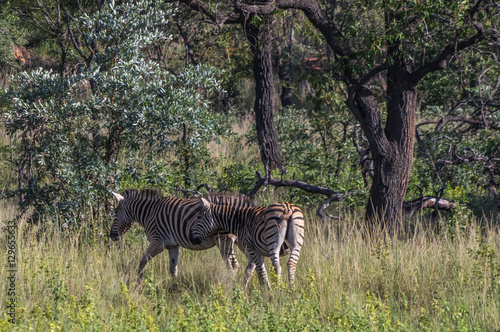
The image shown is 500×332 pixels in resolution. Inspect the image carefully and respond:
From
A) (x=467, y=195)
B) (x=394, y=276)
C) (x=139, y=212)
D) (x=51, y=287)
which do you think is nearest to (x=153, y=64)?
(x=139, y=212)

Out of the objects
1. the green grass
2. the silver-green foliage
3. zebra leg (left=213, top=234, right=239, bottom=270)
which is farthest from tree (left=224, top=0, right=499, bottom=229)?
zebra leg (left=213, top=234, right=239, bottom=270)

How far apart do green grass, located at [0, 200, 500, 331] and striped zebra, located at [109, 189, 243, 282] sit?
23 centimetres

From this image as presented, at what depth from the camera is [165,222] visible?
21.8ft

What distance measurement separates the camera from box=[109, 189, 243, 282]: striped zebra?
644 cm

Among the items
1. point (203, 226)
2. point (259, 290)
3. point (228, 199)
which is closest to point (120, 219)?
point (203, 226)

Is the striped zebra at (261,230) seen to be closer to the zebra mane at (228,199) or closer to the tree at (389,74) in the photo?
the zebra mane at (228,199)

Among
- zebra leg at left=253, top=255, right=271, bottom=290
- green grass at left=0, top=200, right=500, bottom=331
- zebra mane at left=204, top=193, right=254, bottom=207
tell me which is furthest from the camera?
zebra mane at left=204, top=193, right=254, bottom=207

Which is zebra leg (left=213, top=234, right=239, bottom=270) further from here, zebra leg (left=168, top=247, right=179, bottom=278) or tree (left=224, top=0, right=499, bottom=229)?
tree (left=224, top=0, right=499, bottom=229)

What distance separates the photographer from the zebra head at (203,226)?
241 inches

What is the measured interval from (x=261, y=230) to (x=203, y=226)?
724 millimetres

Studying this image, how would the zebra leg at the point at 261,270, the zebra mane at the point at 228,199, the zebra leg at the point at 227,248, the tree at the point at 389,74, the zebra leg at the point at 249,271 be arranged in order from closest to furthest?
the zebra leg at the point at 261,270 → the zebra leg at the point at 249,271 → the zebra leg at the point at 227,248 → the zebra mane at the point at 228,199 → the tree at the point at 389,74

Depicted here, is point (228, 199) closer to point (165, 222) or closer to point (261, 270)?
point (165, 222)

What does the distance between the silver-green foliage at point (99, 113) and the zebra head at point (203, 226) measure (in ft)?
5.04

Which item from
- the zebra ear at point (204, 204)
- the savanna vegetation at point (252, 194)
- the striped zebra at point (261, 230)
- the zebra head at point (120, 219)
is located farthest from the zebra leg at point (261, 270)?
the zebra head at point (120, 219)
